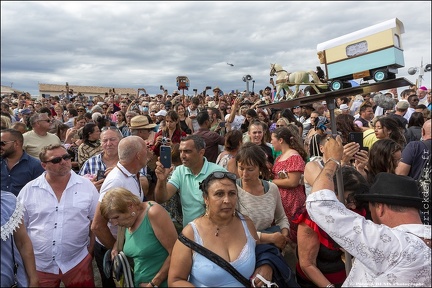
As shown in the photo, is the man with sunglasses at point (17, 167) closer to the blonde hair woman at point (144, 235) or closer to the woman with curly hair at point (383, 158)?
the blonde hair woman at point (144, 235)

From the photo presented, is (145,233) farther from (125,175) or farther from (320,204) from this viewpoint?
(320,204)

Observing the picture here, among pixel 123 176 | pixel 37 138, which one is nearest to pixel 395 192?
pixel 123 176

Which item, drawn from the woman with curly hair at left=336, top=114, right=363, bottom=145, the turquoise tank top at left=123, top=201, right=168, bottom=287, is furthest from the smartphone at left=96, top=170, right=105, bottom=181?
the woman with curly hair at left=336, top=114, right=363, bottom=145

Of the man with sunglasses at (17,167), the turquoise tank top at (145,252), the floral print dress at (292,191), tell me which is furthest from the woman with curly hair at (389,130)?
the man with sunglasses at (17,167)

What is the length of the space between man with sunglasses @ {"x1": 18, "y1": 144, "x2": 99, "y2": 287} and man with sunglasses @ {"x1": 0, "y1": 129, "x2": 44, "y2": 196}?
0.54 m

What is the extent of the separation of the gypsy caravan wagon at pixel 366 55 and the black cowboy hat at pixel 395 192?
0.57 metres

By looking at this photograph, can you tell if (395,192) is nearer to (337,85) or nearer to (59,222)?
(337,85)

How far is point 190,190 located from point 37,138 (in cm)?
275

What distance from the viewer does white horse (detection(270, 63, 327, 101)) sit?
2.60 metres

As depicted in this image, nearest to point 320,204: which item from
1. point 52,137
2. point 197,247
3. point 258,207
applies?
point 197,247

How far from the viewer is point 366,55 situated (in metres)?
1.99

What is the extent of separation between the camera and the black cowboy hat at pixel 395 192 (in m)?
1.76

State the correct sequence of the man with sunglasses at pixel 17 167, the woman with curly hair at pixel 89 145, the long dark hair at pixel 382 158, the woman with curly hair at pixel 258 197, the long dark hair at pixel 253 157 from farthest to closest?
1. the woman with curly hair at pixel 89 145
2. the long dark hair at pixel 382 158
3. the man with sunglasses at pixel 17 167
4. the long dark hair at pixel 253 157
5. the woman with curly hair at pixel 258 197

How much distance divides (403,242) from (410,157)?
218cm
